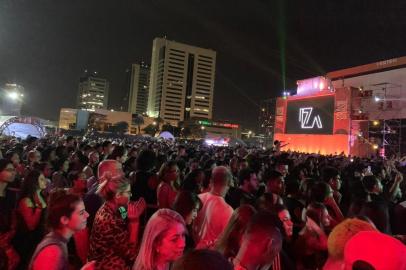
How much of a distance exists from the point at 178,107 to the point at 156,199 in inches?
5596

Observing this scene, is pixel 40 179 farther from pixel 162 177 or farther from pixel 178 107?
pixel 178 107

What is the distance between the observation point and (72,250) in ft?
12.3

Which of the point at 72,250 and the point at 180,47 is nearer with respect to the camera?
the point at 72,250

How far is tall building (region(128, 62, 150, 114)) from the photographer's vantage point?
191625mm

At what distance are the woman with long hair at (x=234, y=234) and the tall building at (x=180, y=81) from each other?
140 meters

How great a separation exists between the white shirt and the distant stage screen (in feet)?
118

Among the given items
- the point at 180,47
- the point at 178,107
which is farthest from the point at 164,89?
the point at 180,47

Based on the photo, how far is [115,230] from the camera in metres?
3.09

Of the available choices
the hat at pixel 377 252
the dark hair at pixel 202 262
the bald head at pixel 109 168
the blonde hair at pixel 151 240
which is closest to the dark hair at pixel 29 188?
the bald head at pixel 109 168

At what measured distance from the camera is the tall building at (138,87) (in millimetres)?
191625

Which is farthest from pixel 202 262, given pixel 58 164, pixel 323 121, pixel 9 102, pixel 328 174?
pixel 9 102

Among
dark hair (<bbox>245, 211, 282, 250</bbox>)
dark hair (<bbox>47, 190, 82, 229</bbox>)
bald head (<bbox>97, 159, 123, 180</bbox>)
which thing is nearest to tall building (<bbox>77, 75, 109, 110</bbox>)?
bald head (<bbox>97, 159, 123, 180</bbox>)

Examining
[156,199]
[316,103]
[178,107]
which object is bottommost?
[156,199]

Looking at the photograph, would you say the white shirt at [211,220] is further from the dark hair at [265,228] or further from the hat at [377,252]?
the hat at [377,252]
